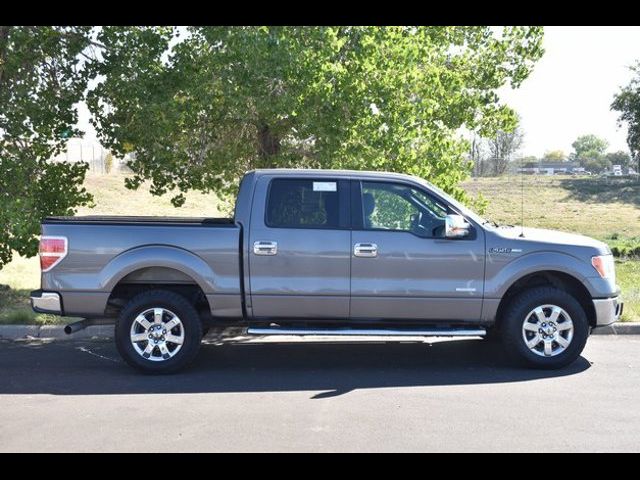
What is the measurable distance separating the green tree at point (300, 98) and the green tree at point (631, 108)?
22.6ft

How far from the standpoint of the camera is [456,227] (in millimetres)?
7098

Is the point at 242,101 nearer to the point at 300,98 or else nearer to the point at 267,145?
the point at 300,98

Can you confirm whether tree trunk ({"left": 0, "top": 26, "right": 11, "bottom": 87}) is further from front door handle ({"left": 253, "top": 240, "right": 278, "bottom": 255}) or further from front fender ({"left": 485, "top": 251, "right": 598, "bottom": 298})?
front fender ({"left": 485, "top": 251, "right": 598, "bottom": 298})

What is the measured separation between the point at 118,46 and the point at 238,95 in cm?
205

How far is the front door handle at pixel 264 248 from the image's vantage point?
7.11 metres

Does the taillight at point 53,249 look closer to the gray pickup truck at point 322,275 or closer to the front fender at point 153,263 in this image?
the gray pickup truck at point 322,275

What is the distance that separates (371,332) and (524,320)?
1.47 metres

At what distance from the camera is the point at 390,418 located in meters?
5.68

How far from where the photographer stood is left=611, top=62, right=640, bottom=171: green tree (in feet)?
55.0

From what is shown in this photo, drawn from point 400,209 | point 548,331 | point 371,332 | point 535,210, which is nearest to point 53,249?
point 371,332

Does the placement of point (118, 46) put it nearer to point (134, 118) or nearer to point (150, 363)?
point (134, 118)
